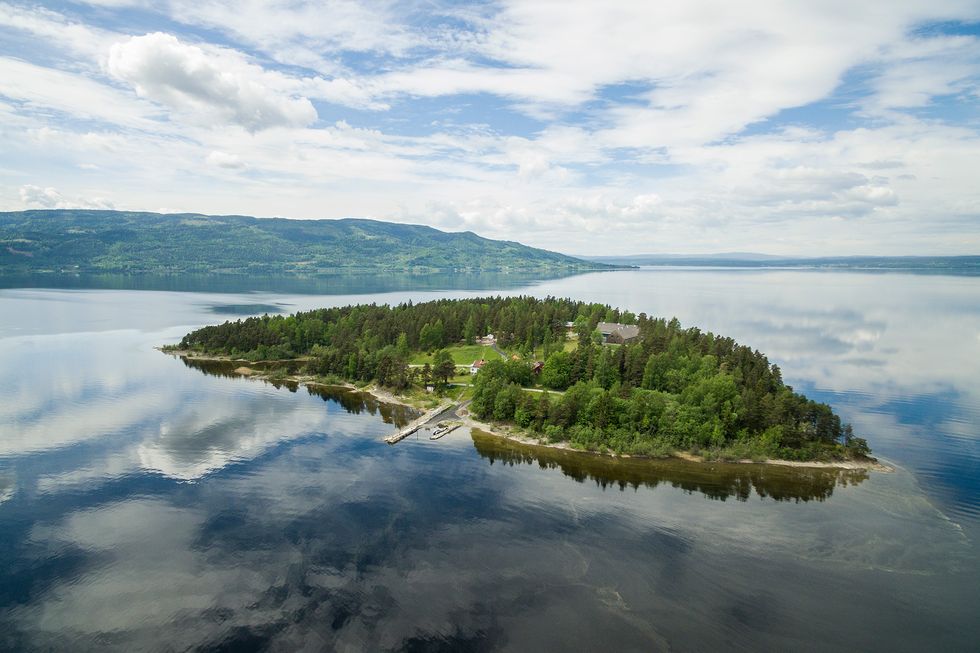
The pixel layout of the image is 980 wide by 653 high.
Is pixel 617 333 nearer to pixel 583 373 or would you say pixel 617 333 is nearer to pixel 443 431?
pixel 583 373

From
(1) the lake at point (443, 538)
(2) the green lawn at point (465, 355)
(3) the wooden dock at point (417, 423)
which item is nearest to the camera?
(1) the lake at point (443, 538)

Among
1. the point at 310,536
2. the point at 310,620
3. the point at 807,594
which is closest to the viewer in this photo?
the point at 310,620

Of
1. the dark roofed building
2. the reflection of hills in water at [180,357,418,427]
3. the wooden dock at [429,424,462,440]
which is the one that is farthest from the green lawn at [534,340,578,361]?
the wooden dock at [429,424,462,440]

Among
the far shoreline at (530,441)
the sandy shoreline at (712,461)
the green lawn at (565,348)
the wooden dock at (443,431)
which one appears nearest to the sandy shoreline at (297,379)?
the far shoreline at (530,441)

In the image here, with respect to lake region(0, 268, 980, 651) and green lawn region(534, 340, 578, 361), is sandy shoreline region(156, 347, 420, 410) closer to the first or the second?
lake region(0, 268, 980, 651)

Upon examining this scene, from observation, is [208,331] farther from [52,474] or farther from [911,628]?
[911,628]

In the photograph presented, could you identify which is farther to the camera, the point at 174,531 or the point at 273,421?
the point at 273,421

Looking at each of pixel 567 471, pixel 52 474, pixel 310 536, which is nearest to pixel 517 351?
pixel 567 471

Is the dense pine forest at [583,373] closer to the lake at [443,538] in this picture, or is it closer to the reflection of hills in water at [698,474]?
the reflection of hills in water at [698,474]
